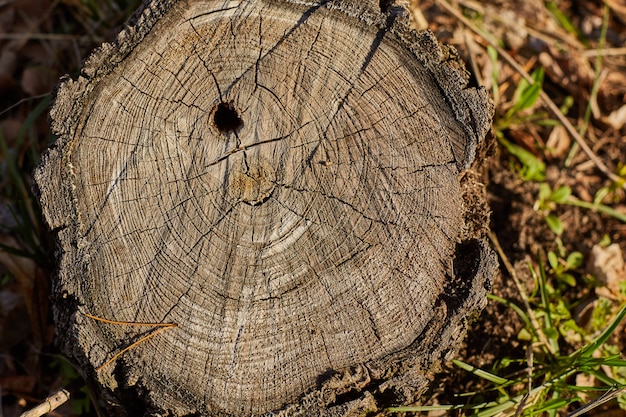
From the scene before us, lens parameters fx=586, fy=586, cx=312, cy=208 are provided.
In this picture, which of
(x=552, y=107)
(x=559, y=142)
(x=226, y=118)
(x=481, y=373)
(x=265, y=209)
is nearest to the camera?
(x=265, y=209)

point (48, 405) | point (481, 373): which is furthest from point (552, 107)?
point (48, 405)

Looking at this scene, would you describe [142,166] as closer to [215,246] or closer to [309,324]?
[215,246]

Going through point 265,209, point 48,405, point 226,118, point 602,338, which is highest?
point 226,118

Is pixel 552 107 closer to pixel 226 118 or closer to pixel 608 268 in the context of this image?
pixel 608 268

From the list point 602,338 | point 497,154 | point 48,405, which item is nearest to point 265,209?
point 48,405

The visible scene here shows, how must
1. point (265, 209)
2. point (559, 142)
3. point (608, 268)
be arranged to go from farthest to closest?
point (559, 142) → point (608, 268) → point (265, 209)

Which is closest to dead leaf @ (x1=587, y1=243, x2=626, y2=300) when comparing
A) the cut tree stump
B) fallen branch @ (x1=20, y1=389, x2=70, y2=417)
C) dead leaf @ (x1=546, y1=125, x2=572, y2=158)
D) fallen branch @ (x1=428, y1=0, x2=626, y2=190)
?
fallen branch @ (x1=428, y1=0, x2=626, y2=190)

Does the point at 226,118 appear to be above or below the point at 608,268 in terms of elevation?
above

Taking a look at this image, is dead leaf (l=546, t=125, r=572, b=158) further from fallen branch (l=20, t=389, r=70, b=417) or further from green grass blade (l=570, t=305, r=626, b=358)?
fallen branch (l=20, t=389, r=70, b=417)

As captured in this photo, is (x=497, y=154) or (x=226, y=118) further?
(x=497, y=154)
